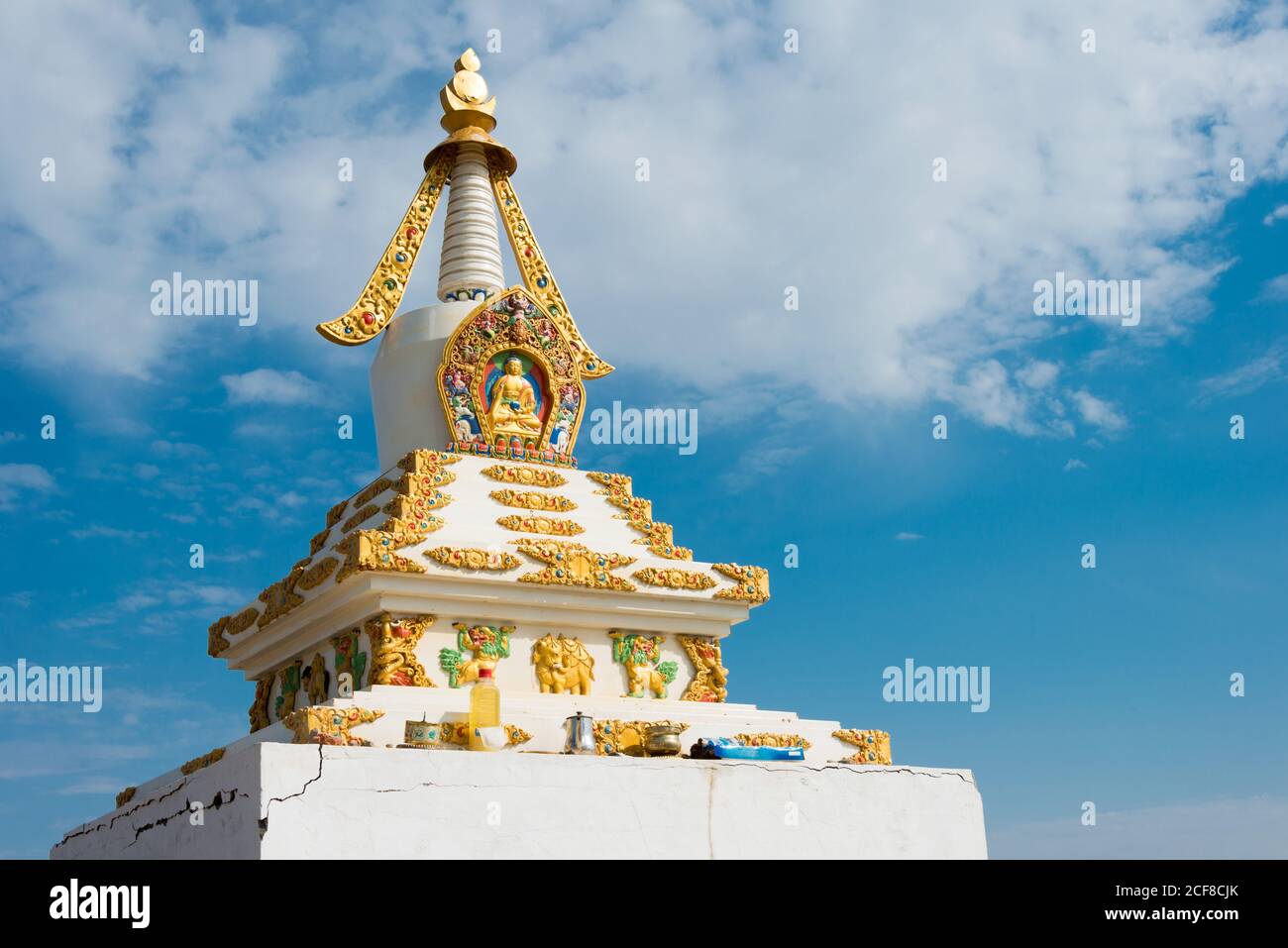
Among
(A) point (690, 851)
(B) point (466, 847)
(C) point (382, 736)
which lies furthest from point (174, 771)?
(A) point (690, 851)

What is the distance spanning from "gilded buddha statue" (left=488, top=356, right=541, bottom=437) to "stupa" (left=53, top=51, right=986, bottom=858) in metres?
0.02

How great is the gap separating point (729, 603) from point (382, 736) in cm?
394

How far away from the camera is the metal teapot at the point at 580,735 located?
10.8 m

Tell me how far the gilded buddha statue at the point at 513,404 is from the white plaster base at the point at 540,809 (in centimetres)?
464

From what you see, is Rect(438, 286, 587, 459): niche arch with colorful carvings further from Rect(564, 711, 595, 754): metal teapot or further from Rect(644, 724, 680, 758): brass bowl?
Rect(644, 724, 680, 758): brass bowl

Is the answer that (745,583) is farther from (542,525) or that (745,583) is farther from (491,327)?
(491,327)

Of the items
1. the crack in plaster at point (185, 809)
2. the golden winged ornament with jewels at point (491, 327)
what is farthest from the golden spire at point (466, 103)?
the crack in plaster at point (185, 809)

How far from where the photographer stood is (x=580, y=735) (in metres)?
10.9

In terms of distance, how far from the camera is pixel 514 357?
1431cm

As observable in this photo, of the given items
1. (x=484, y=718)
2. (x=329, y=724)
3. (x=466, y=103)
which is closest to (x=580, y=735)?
(x=484, y=718)

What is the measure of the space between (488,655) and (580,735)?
5.03 feet

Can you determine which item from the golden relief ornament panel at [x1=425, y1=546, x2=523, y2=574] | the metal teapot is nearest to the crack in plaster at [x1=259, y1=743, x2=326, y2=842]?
the metal teapot
